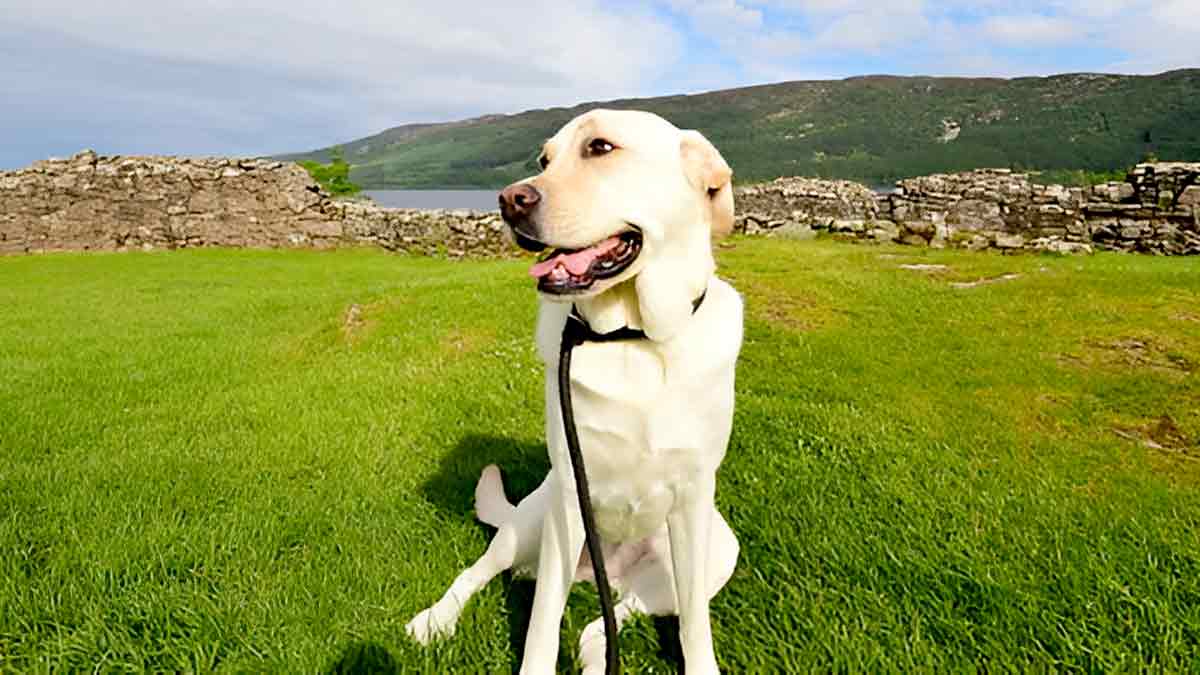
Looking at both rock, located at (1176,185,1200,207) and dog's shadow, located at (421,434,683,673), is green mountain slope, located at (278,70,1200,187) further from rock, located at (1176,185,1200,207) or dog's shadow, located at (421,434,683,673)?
dog's shadow, located at (421,434,683,673)

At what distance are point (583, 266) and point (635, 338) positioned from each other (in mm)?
300

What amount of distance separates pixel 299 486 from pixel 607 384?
7.84ft

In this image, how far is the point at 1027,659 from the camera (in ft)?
6.96

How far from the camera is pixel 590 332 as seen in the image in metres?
1.90

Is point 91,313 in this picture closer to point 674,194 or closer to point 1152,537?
point 674,194

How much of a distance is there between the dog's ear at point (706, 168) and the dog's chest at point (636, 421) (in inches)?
16.9

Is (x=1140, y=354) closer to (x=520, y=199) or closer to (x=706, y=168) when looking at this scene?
(x=706, y=168)

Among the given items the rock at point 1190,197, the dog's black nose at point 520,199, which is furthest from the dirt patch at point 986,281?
the dog's black nose at point 520,199

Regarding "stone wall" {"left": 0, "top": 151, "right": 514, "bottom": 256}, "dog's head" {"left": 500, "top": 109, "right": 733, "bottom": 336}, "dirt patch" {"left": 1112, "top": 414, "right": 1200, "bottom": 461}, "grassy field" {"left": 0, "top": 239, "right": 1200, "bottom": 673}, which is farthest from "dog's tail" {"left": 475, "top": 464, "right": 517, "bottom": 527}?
"stone wall" {"left": 0, "top": 151, "right": 514, "bottom": 256}

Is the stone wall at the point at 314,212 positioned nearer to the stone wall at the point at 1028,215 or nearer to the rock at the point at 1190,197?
the stone wall at the point at 1028,215

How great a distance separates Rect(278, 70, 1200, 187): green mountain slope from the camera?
81125 mm

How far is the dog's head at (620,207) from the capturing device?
165cm

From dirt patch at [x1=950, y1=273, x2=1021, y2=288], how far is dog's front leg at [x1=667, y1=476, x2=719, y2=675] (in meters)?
7.97

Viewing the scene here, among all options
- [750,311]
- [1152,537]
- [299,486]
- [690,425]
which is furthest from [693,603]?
[750,311]
